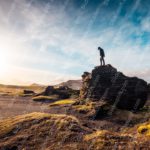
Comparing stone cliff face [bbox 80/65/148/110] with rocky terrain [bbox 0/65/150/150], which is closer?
rocky terrain [bbox 0/65/150/150]

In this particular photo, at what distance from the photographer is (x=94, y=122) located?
32562 millimetres

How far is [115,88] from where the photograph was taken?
40.5m

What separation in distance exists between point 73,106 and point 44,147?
79.6 ft

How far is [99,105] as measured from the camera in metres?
37.7

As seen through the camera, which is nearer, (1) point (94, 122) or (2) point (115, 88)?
(1) point (94, 122)

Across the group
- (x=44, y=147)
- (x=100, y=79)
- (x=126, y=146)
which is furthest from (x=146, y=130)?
(x=100, y=79)

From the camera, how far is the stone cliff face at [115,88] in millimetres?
40156

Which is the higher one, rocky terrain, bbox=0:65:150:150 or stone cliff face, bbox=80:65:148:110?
stone cliff face, bbox=80:65:148:110

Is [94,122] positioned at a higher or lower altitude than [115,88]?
lower

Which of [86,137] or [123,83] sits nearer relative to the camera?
[86,137]

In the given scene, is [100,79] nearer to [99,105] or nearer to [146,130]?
[99,105]

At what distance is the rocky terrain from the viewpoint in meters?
19.1

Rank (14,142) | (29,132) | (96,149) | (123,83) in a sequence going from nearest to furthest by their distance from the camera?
(96,149) → (14,142) → (29,132) → (123,83)

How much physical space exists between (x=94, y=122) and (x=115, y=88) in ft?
32.4
